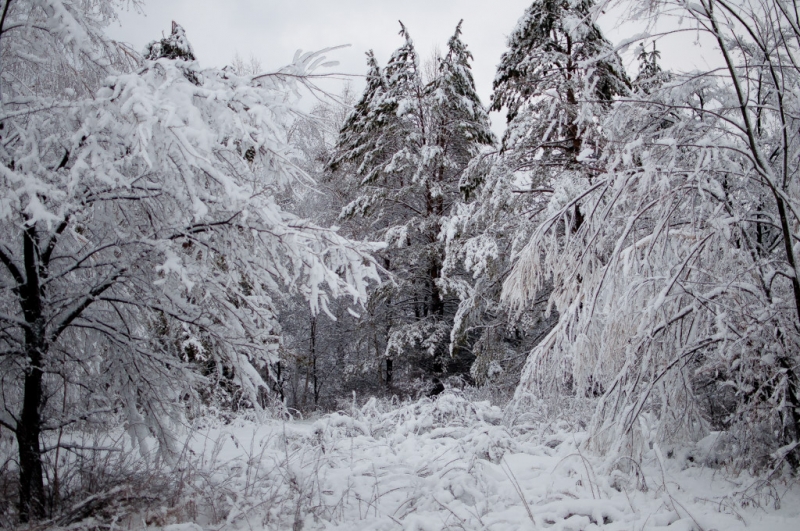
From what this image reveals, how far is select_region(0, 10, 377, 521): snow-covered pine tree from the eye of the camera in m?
2.32

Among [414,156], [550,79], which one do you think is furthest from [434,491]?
[414,156]

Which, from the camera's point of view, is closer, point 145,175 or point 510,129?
point 145,175

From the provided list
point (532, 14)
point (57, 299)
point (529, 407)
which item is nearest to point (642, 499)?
point (529, 407)

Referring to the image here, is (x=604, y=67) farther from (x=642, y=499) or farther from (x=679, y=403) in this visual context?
(x=642, y=499)

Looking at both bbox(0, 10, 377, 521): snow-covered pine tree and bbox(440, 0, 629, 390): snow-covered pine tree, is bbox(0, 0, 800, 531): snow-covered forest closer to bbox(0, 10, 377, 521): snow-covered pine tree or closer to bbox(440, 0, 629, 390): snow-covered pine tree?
bbox(0, 10, 377, 521): snow-covered pine tree

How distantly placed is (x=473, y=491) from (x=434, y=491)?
1.01 feet

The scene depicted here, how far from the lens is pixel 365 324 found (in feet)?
44.5

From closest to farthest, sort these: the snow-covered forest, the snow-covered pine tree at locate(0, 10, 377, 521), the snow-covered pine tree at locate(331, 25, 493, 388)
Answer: the snow-covered pine tree at locate(0, 10, 377, 521), the snow-covered forest, the snow-covered pine tree at locate(331, 25, 493, 388)

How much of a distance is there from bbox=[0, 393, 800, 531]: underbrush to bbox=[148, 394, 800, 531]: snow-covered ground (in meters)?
0.01

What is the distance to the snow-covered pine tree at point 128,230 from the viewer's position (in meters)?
2.32

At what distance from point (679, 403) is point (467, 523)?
2125 millimetres

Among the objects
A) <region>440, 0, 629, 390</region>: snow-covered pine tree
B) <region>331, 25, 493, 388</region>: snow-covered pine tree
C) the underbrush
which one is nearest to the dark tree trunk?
the underbrush

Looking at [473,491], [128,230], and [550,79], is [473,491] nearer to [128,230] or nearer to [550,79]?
[128,230]

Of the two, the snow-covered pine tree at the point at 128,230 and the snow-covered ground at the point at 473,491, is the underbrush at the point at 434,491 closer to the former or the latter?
the snow-covered ground at the point at 473,491
